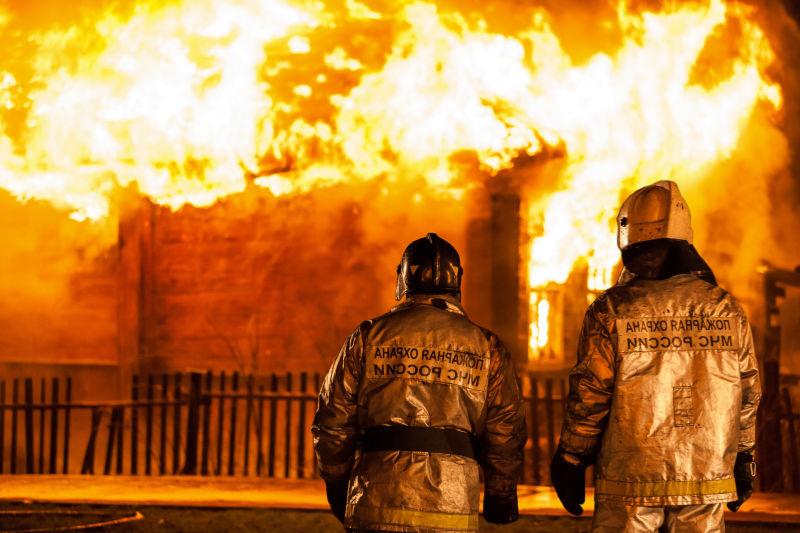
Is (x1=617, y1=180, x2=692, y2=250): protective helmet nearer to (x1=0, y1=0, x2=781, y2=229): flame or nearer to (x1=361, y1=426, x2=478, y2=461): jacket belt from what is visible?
(x1=361, y1=426, x2=478, y2=461): jacket belt

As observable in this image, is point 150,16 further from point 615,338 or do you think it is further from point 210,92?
point 615,338

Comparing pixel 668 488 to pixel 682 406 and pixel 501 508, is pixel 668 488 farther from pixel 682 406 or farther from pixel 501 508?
pixel 501 508

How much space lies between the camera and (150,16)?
10055 mm

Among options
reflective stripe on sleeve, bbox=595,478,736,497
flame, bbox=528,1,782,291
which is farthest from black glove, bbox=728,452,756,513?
flame, bbox=528,1,782,291

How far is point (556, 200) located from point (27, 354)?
736 centimetres

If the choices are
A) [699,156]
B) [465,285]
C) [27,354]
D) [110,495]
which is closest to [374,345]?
[110,495]

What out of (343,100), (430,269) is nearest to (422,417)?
(430,269)

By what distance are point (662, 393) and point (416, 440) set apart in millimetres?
950

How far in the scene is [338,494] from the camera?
3982 millimetres

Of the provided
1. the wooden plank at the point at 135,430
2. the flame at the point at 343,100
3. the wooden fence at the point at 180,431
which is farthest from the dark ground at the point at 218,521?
the flame at the point at 343,100

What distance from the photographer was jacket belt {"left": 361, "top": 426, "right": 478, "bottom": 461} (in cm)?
372

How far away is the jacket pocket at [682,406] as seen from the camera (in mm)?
3811

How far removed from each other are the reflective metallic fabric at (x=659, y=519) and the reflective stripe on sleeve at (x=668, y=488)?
48mm

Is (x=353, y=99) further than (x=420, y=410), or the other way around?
(x=353, y=99)
